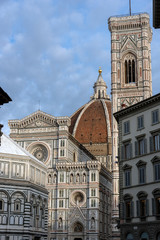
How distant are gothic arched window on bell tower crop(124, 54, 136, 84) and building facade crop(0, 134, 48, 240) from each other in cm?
3125

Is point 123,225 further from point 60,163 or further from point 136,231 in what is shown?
point 60,163

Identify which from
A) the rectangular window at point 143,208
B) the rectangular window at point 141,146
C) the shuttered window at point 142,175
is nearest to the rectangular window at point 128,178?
the shuttered window at point 142,175

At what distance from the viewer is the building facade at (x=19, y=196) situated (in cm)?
4098

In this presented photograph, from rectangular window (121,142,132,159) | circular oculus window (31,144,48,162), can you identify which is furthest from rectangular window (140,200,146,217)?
circular oculus window (31,144,48,162)

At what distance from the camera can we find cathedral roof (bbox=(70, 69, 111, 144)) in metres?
102

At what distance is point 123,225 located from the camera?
1352 inches

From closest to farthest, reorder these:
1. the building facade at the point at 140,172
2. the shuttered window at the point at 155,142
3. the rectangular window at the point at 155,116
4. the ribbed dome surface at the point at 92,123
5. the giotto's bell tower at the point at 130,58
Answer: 1. the building facade at the point at 140,172
2. the shuttered window at the point at 155,142
3. the rectangular window at the point at 155,116
4. the giotto's bell tower at the point at 130,58
5. the ribbed dome surface at the point at 92,123

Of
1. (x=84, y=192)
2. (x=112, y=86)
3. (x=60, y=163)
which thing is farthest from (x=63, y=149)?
(x=112, y=86)

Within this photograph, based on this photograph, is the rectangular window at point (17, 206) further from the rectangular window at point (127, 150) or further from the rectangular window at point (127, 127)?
the rectangular window at point (127, 127)

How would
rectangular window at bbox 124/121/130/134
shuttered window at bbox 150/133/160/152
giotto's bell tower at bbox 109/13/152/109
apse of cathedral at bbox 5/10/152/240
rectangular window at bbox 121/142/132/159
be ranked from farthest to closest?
giotto's bell tower at bbox 109/13/152/109, apse of cathedral at bbox 5/10/152/240, rectangular window at bbox 124/121/130/134, rectangular window at bbox 121/142/132/159, shuttered window at bbox 150/133/160/152

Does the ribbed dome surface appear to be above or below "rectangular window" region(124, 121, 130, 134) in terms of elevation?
above

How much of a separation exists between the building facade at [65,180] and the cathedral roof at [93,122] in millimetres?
31636

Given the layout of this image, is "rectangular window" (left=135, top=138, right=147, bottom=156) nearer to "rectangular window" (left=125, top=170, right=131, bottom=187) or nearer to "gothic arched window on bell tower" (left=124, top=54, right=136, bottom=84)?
"rectangular window" (left=125, top=170, right=131, bottom=187)

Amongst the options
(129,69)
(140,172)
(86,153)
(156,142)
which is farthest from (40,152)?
(156,142)
